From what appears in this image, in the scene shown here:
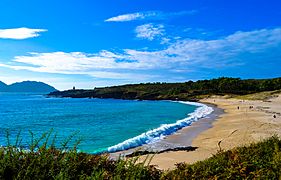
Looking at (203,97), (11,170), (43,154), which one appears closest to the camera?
(11,170)

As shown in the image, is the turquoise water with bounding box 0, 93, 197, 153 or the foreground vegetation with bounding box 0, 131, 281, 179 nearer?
the foreground vegetation with bounding box 0, 131, 281, 179

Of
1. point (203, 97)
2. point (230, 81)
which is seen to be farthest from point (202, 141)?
point (230, 81)

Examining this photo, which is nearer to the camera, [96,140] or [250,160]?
[250,160]

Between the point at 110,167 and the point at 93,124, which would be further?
the point at 93,124

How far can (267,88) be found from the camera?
350 feet

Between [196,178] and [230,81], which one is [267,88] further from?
[196,178]

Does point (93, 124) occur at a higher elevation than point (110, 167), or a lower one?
lower

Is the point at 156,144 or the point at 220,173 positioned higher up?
the point at 220,173

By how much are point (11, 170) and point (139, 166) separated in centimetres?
207

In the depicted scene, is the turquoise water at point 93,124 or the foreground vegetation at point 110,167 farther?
the turquoise water at point 93,124

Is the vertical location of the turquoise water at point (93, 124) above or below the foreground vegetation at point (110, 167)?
below

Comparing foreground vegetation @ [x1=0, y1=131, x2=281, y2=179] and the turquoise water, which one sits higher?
foreground vegetation @ [x1=0, y1=131, x2=281, y2=179]

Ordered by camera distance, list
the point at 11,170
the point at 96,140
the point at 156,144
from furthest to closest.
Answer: the point at 96,140
the point at 156,144
the point at 11,170

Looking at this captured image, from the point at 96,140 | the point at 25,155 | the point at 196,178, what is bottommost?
the point at 96,140
